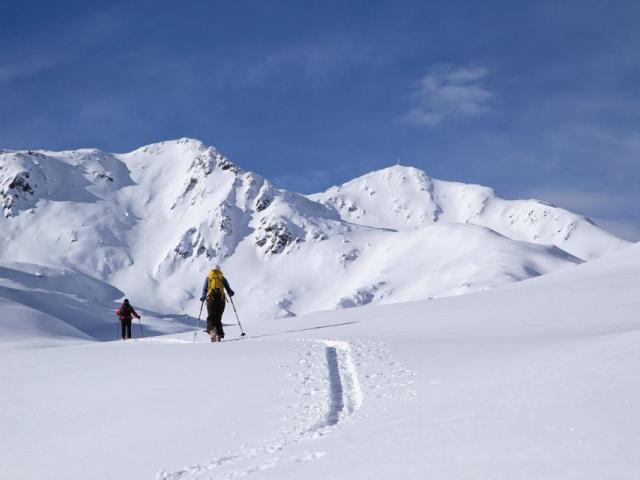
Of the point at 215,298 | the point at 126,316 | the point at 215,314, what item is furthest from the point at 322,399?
the point at 126,316

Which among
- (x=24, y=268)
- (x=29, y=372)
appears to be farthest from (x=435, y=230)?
(x=29, y=372)

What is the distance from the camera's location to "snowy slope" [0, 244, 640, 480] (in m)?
4.89

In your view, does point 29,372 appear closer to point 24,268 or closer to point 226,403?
point 226,403

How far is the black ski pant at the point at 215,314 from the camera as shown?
18.1 m

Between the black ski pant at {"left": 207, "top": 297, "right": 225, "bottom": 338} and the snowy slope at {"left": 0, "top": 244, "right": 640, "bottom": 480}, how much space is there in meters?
3.81

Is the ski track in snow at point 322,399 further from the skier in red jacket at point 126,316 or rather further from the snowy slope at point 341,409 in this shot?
the skier in red jacket at point 126,316

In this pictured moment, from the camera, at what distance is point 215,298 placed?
733 inches

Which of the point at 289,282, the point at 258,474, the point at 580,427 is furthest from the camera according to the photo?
the point at 289,282

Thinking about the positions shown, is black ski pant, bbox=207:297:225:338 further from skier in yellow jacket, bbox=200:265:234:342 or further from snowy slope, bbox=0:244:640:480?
snowy slope, bbox=0:244:640:480

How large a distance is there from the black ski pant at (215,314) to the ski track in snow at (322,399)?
525cm

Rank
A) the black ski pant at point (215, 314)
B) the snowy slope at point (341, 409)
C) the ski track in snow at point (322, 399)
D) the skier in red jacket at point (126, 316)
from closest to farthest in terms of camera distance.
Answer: the snowy slope at point (341, 409)
the ski track in snow at point (322, 399)
the black ski pant at point (215, 314)
the skier in red jacket at point (126, 316)

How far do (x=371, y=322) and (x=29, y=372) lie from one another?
10.1 m

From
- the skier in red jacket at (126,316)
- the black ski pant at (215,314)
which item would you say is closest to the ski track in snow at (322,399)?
the black ski pant at (215,314)

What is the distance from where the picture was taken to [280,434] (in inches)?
265
